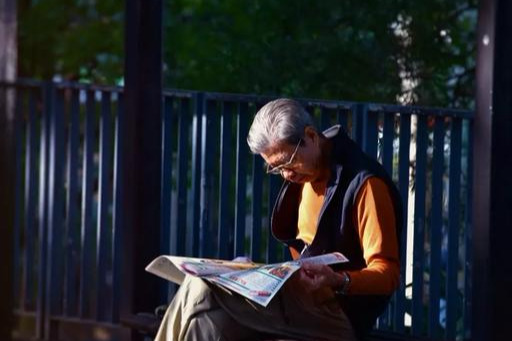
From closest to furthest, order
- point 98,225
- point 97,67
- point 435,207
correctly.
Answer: point 435,207 → point 98,225 → point 97,67

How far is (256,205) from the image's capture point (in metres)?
6.13

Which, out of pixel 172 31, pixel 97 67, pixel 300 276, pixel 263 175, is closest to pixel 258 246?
pixel 263 175

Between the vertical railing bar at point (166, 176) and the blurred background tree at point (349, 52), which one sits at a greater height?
the blurred background tree at point (349, 52)

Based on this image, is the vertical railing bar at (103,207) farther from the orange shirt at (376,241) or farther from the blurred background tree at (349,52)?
the orange shirt at (376,241)

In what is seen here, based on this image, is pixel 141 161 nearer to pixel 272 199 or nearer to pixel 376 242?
pixel 272 199

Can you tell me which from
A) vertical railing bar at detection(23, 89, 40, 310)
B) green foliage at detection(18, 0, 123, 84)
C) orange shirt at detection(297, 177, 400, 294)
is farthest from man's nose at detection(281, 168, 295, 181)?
green foliage at detection(18, 0, 123, 84)

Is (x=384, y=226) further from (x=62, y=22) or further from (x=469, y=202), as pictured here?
(x=62, y=22)

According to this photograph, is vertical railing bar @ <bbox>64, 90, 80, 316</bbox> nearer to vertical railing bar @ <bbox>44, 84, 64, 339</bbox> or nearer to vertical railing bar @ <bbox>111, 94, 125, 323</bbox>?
vertical railing bar @ <bbox>44, 84, 64, 339</bbox>

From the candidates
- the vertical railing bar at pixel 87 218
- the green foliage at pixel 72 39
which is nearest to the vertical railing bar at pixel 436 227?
the vertical railing bar at pixel 87 218

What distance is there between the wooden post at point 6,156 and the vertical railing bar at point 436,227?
1.57 metres

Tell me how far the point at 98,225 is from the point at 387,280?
2494mm

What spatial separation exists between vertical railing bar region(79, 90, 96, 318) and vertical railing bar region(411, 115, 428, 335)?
6.69 ft

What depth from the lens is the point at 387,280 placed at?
4906mm

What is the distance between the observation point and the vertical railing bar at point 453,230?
561 centimetres
